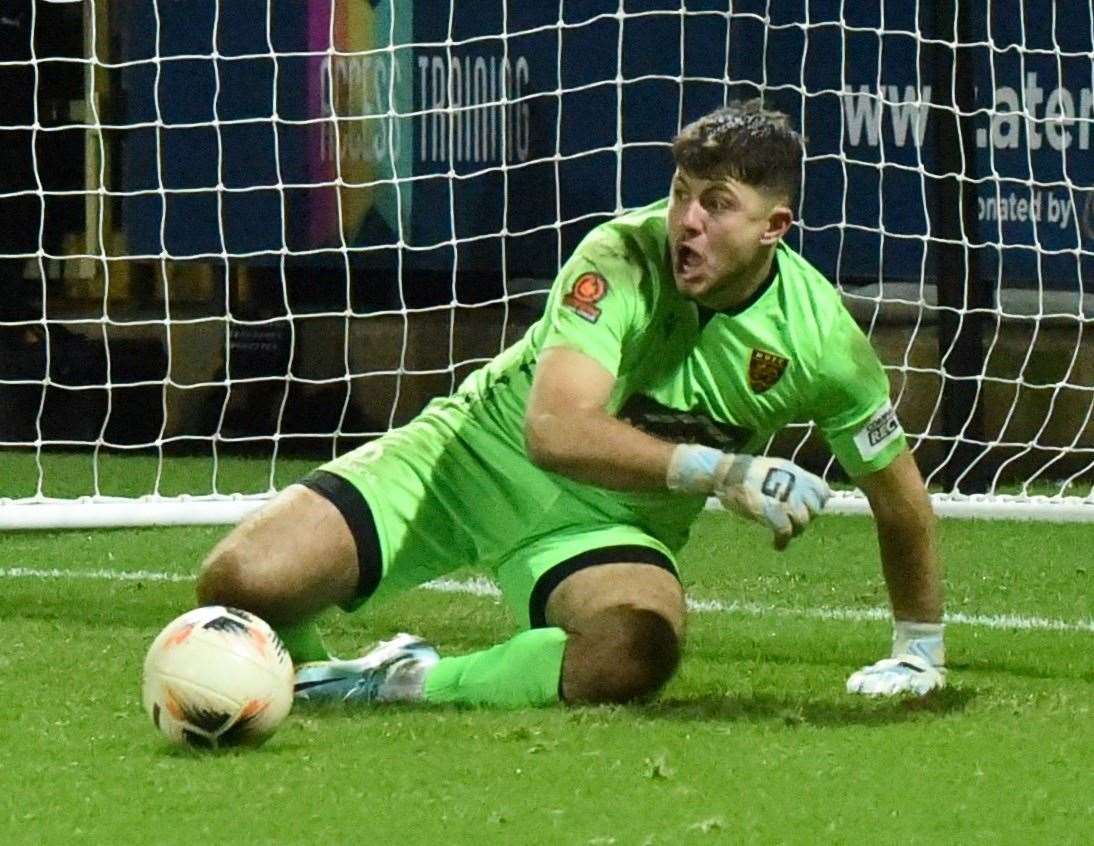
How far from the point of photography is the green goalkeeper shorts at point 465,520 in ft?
14.6

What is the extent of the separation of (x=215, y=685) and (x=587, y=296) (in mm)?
973

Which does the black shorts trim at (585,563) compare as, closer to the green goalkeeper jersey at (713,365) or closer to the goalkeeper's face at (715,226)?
the green goalkeeper jersey at (713,365)

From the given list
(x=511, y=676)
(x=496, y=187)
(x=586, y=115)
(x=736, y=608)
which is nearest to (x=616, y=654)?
(x=511, y=676)

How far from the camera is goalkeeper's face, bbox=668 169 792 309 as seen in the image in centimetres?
420

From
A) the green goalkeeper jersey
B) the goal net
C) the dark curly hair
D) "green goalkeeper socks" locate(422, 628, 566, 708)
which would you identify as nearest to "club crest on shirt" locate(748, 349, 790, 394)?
the green goalkeeper jersey

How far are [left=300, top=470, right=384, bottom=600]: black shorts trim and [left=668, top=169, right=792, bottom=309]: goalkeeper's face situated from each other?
77 centimetres

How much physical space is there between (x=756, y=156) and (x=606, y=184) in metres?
5.12

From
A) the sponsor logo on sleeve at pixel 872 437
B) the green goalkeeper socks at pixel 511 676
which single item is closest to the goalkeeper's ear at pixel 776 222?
the sponsor logo on sleeve at pixel 872 437

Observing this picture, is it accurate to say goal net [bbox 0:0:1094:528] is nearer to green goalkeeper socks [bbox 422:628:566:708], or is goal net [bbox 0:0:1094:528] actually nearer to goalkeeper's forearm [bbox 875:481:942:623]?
goalkeeper's forearm [bbox 875:481:942:623]

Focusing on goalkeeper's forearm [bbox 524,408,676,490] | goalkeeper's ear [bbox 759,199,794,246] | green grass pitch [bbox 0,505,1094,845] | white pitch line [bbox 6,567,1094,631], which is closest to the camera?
green grass pitch [bbox 0,505,1094,845]

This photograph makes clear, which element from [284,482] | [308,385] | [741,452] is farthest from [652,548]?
[308,385]

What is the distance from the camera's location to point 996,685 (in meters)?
4.75

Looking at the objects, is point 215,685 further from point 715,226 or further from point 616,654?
point 715,226

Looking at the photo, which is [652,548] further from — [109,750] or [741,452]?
[109,750]
